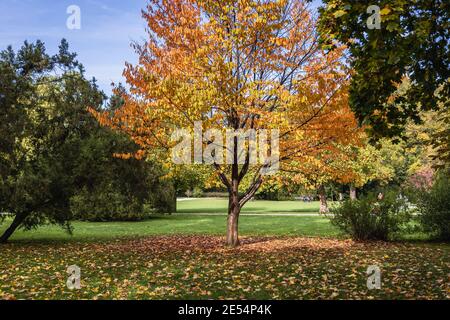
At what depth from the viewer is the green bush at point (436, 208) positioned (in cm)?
1467

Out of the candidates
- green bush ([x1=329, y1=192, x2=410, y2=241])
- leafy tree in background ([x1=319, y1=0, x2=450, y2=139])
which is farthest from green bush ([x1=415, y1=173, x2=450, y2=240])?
leafy tree in background ([x1=319, y1=0, x2=450, y2=139])

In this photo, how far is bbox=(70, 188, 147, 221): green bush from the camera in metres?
29.0

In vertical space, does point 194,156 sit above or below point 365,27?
below

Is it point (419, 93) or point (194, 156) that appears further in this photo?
point (194, 156)

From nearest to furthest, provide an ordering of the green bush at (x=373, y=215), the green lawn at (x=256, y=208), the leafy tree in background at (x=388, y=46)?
1. the leafy tree in background at (x=388, y=46)
2. the green bush at (x=373, y=215)
3. the green lawn at (x=256, y=208)

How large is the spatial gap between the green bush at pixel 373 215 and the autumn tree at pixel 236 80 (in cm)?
302

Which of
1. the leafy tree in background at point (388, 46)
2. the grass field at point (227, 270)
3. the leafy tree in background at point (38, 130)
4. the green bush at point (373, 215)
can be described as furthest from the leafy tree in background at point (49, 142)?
the leafy tree in background at point (388, 46)

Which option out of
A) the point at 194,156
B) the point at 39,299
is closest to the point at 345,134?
the point at 194,156

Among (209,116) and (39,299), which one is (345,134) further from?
(39,299)

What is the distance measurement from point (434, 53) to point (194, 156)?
263 inches

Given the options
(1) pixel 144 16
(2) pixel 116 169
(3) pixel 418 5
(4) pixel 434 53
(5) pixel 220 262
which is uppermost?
(1) pixel 144 16

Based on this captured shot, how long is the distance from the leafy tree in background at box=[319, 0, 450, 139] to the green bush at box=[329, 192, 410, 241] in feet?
21.0

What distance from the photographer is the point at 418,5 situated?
784 cm

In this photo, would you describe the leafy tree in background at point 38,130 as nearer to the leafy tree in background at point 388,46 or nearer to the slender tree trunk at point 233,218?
the slender tree trunk at point 233,218
